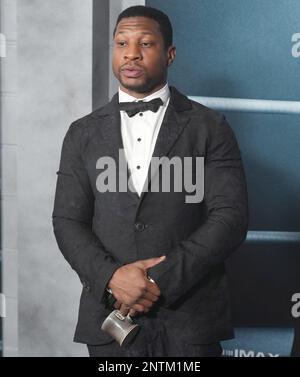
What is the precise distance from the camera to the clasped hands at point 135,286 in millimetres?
1723

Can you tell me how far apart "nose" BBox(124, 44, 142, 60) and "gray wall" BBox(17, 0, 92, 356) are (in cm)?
49

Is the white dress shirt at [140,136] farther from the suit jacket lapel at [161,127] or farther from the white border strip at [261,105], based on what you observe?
the white border strip at [261,105]

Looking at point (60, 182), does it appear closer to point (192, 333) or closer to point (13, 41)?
point (192, 333)

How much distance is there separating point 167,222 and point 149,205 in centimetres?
6

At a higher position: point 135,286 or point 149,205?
point 149,205

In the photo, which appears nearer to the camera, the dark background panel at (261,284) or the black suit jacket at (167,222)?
the black suit jacket at (167,222)

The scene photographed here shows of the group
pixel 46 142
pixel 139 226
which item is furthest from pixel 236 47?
pixel 139 226

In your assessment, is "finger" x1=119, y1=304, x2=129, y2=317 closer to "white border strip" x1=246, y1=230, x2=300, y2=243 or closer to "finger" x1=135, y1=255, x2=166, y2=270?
"finger" x1=135, y1=255, x2=166, y2=270

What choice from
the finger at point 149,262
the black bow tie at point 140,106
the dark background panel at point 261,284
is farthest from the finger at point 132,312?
the dark background panel at point 261,284

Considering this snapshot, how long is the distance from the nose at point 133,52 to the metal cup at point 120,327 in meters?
0.61

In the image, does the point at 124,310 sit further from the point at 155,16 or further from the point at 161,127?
the point at 155,16

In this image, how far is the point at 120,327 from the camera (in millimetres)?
1759
